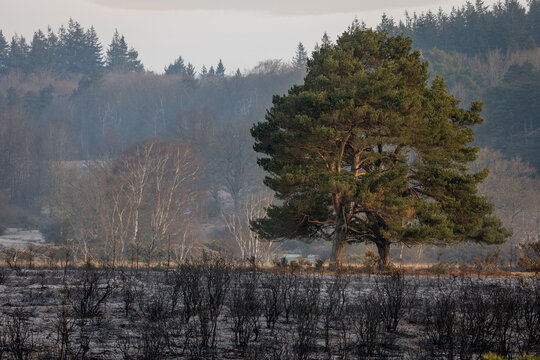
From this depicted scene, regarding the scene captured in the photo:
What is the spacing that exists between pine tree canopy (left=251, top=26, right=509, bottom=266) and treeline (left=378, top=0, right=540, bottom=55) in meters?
64.3

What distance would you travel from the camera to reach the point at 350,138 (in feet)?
64.7

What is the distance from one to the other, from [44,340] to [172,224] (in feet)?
121

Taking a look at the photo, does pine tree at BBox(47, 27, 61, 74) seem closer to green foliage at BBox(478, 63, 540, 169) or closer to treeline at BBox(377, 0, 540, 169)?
treeline at BBox(377, 0, 540, 169)

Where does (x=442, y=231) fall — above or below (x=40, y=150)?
below

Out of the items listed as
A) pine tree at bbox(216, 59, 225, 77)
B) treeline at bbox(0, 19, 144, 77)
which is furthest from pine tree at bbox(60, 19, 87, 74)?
pine tree at bbox(216, 59, 225, 77)

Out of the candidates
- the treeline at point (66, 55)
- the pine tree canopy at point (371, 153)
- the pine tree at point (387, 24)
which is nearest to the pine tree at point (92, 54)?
the treeline at point (66, 55)

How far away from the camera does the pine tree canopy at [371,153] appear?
17.8m

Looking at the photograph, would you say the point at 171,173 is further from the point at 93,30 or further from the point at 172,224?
the point at 93,30

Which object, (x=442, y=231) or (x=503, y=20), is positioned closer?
(x=442, y=231)

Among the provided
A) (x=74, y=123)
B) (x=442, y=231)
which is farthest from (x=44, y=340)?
(x=74, y=123)

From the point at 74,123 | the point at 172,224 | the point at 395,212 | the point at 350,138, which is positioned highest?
the point at 74,123

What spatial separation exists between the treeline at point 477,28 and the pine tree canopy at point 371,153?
64.3 meters

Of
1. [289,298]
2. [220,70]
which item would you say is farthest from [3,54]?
[289,298]

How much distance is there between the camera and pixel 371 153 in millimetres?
19703
